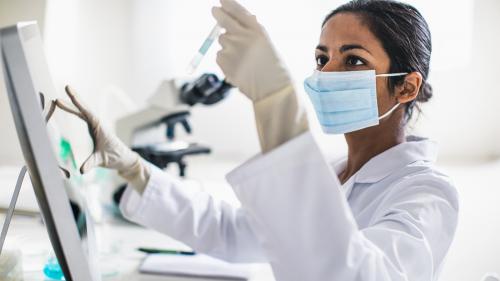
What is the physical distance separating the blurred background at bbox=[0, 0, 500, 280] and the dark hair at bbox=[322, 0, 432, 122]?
1023 millimetres

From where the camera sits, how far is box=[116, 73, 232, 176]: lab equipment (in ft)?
5.18

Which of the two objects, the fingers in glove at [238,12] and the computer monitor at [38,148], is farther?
the fingers in glove at [238,12]

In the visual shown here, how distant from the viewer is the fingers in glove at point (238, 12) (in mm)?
665

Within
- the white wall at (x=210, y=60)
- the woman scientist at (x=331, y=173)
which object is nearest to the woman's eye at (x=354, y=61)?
the woman scientist at (x=331, y=173)

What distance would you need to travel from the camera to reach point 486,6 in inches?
93.9

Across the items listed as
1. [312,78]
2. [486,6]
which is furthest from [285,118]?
[486,6]

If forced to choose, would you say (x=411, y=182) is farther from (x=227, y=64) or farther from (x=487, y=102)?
(x=487, y=102)

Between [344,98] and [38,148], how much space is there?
626mm

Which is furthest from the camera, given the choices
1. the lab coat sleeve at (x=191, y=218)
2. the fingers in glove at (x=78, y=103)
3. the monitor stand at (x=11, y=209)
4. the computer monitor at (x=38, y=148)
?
the lab coat sleeve at (x=191, y=218)

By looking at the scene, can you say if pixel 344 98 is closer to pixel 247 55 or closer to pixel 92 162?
pixel 247 55

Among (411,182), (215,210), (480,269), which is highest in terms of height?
(411,182)

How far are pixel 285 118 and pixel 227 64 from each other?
141mm

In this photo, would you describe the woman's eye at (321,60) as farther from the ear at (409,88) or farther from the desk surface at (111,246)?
the desk surface at (111,246)

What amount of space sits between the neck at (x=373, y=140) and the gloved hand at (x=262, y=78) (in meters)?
0.49
